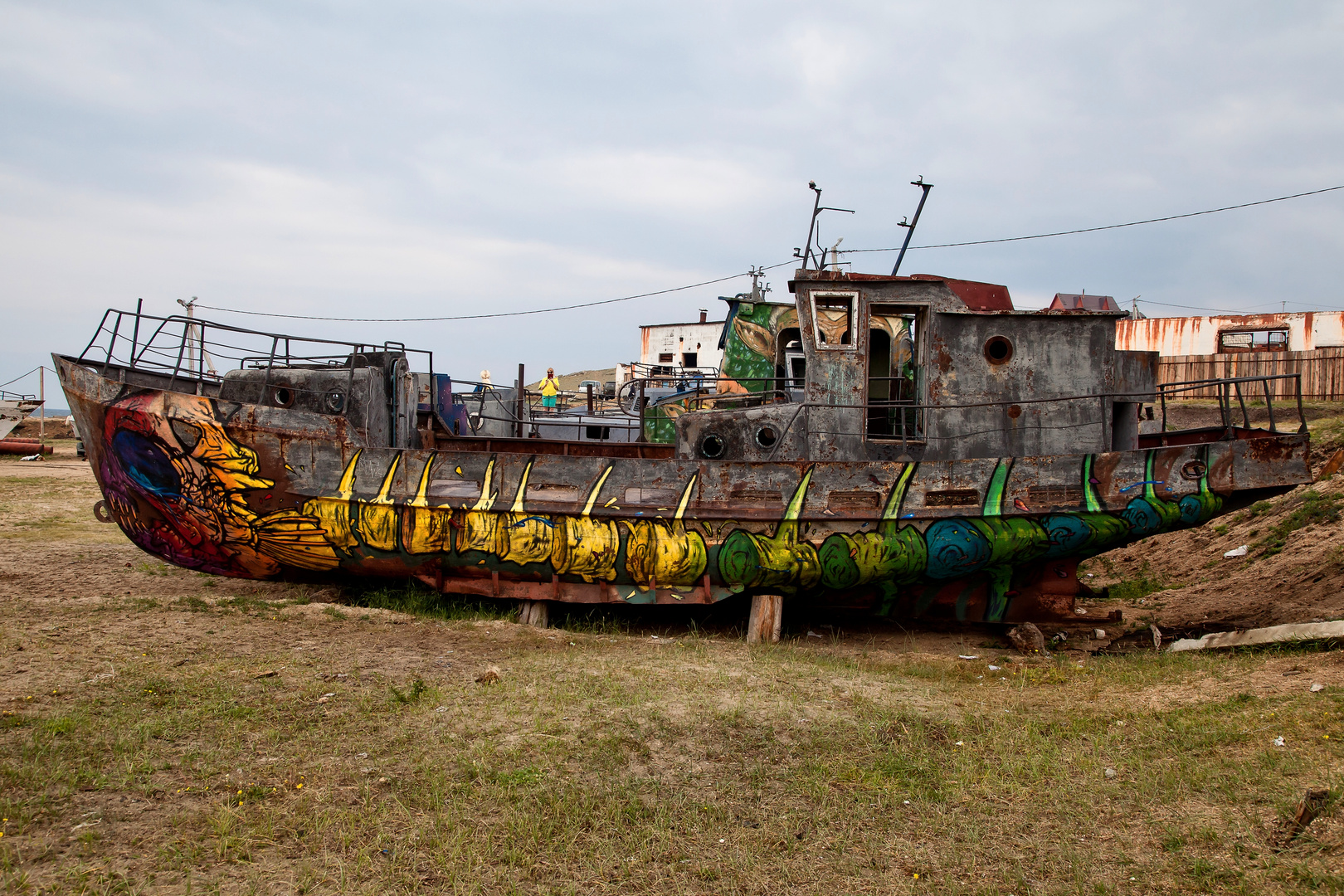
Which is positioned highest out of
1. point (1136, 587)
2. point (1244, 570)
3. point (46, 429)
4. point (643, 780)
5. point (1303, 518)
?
point (46, 429)

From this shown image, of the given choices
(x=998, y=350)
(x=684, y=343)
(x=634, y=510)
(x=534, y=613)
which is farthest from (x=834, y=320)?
(x=684, y=343)

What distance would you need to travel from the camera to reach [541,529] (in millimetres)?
10555

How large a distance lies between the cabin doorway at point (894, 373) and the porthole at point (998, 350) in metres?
0.86

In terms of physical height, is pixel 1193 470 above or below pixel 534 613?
above

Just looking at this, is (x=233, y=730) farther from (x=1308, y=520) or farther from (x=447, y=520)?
(x=1308, y=520)

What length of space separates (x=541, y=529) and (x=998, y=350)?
6.10 m

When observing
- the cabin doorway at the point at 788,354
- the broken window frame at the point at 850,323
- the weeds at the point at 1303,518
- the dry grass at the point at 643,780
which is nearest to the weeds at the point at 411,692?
the dry grass at the point at 643,780

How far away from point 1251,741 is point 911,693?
2598mm

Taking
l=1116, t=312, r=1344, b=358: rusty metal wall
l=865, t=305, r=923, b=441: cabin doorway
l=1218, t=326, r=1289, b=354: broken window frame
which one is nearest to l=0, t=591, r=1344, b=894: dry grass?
l=865, t=305, r=923, b=441: cabin doorway

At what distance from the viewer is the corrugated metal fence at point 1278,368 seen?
23812 millimetres

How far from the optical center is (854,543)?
1007cm

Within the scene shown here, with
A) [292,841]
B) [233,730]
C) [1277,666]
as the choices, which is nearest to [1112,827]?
[1277,666]

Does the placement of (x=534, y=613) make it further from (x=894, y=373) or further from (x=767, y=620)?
(x=894, y=373)

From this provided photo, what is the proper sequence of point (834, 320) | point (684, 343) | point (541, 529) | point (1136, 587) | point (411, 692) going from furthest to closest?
point (684, 343) → point (1136, 587) → point (834, 320) → point (541, 529) → point (411, 692)
